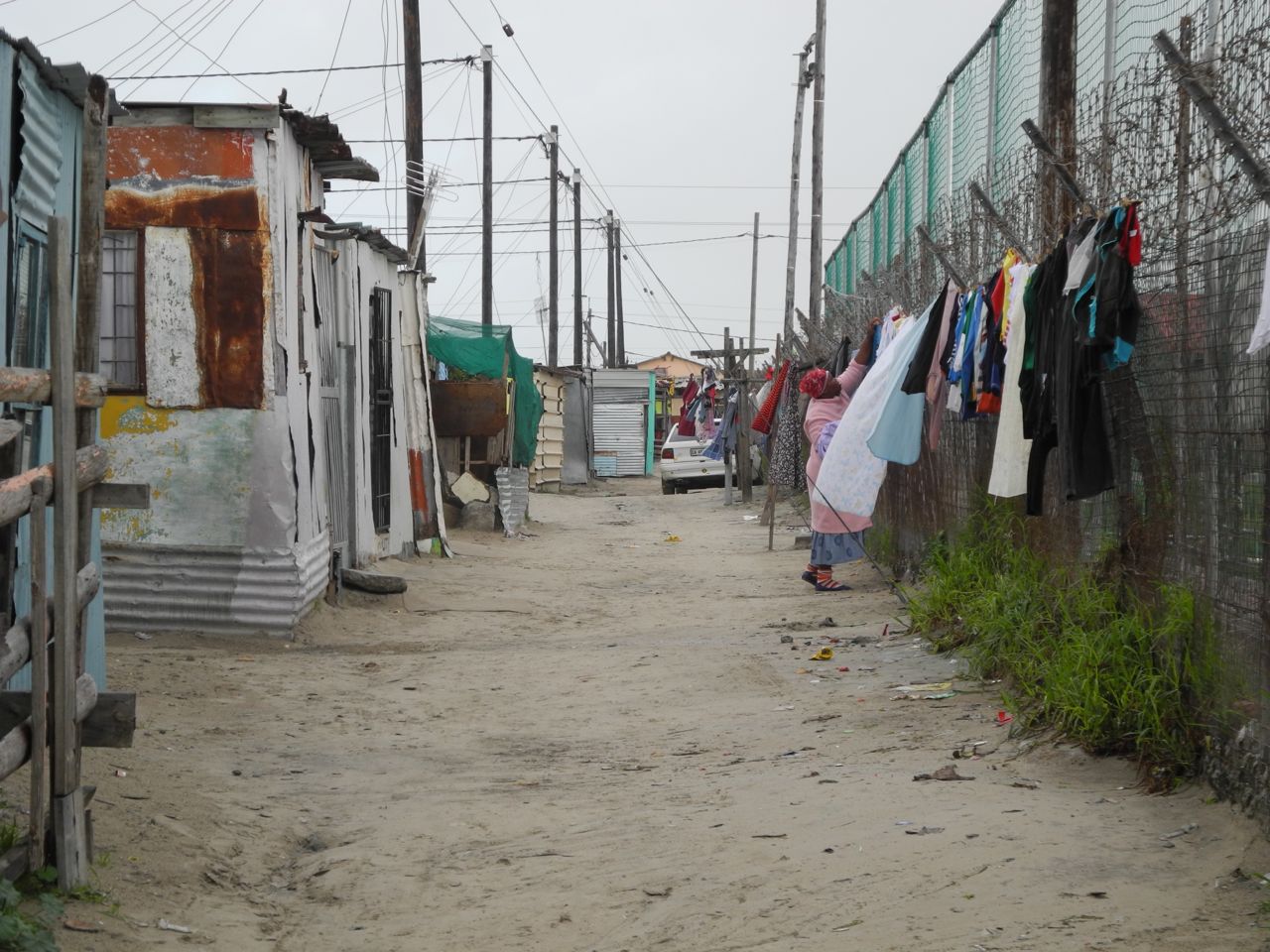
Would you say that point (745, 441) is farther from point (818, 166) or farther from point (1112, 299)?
point (1112, 299)

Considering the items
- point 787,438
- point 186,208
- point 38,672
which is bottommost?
point 38,672

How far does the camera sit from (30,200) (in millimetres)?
5465

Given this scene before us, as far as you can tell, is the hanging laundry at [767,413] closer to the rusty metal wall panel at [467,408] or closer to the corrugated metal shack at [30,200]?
the rusty metal wall panel at [467,408]

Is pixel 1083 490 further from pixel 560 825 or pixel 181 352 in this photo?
pixel 181 352

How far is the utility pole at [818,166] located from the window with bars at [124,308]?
Result: 14010 millimetres

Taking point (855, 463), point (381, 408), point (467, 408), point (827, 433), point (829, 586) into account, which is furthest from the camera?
point (467, 408)

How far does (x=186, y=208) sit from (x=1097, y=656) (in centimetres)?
660

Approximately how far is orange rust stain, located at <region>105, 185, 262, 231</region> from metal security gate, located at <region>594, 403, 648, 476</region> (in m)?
28.7

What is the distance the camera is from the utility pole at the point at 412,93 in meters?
18.2

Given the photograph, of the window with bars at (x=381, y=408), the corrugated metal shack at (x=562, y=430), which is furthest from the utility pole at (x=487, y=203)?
the window with bars at (x=381, y=408)

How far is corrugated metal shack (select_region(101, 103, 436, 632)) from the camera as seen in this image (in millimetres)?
9273

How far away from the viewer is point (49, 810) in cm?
419

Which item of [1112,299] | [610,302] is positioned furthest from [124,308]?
[610,302]

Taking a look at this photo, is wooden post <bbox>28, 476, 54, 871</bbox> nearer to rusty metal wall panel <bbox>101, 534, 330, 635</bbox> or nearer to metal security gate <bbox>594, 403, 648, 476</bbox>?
rusty metal wall panel <bbox>101, 534, 330, 635</bbox>
